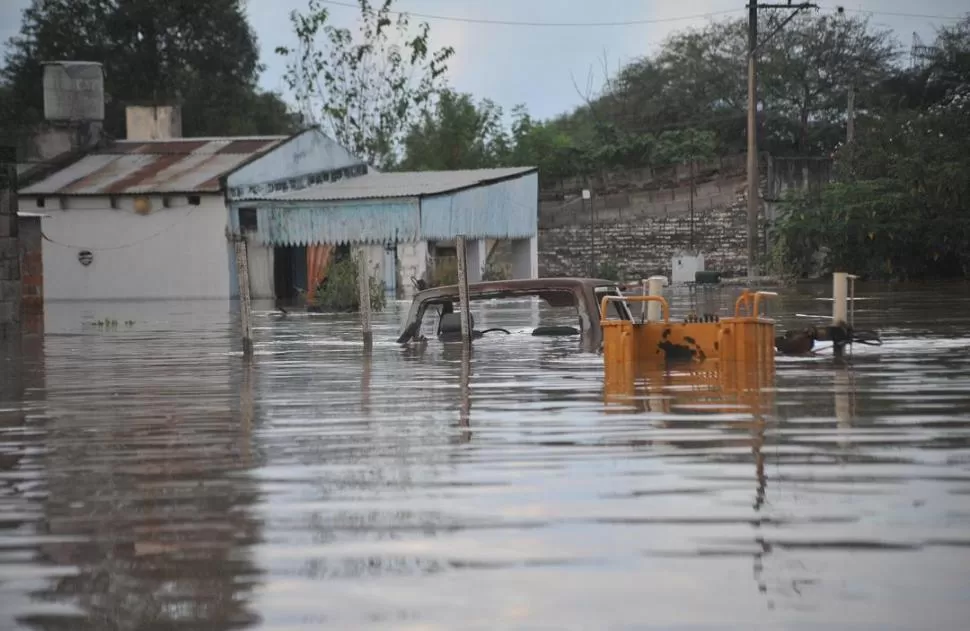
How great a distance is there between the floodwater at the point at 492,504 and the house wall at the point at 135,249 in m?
31.5

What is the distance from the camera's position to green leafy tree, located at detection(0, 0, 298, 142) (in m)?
65.8

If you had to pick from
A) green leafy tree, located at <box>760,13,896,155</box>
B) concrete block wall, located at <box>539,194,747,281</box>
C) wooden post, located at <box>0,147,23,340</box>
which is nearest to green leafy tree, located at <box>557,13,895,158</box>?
green leafy tree, located at <box>760,13,896,155</box>

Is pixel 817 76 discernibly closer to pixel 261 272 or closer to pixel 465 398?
pixel 261 272

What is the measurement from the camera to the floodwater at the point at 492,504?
5.19 m

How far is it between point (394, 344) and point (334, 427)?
10.4m

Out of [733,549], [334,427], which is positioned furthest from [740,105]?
[733,549]

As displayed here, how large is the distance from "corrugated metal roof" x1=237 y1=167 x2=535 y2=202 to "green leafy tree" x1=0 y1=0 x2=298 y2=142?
15.3 m

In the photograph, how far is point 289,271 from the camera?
49.8 meters

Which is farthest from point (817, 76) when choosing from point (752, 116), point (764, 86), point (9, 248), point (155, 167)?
point (9, 248)

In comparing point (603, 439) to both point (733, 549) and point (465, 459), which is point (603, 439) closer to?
point (465, 459)

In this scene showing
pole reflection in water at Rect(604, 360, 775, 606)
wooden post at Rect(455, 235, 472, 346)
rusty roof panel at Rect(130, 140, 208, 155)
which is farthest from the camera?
rusty roof panel at Rect(130, 140, 208, 155)

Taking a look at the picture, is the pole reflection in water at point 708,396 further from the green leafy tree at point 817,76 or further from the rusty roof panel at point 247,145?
the green leafy tree at point 817,76

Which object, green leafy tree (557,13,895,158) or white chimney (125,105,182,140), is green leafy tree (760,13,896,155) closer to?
green leafy tree (557,13,895,158)

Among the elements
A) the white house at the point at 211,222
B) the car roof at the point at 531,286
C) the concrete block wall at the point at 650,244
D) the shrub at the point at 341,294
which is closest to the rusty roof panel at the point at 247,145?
the white house at the point at 211,222
